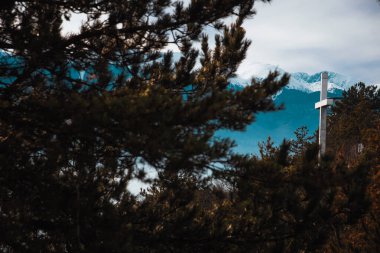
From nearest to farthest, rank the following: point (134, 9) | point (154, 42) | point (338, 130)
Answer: point (134, 9) < point (154, 42) < point (338, 130)

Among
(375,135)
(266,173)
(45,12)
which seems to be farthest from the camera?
(375,135)

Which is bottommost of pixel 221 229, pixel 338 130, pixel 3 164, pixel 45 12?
pixel 221 229

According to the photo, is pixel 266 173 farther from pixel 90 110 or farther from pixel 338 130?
pixel 338 130

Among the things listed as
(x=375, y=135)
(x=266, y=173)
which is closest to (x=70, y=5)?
(x=266, y=173)

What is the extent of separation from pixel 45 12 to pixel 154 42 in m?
1.71

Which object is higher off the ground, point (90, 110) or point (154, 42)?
point (154, 42)

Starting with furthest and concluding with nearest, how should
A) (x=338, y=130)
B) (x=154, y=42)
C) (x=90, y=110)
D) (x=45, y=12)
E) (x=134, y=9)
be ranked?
(x=338, y=130) → (x=154, y=42) → (x=134, y=9) → (x=45, y=12) → (x=90, y=110)

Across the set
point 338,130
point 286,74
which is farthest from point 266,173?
point 338,130

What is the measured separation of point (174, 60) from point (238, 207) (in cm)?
253

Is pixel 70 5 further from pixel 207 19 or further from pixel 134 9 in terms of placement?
pixel 207 19

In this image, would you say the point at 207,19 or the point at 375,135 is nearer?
the point at 207,19

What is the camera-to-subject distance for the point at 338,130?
31.3m

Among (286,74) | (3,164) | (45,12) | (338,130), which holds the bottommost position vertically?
(3,164)

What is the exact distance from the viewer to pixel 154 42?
6.81m
